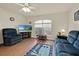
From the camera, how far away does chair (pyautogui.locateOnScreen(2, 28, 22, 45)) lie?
2.66m

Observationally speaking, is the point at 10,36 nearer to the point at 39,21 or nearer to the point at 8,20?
the point at 8,20

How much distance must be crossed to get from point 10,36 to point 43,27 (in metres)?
0.96

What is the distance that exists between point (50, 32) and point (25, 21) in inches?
32.6

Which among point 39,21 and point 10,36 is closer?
point 10,36

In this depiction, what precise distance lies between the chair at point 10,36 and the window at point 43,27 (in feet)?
1.86

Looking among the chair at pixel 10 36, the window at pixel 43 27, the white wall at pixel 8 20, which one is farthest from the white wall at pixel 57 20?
the chair at pixel 10 36

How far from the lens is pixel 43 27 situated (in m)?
2.87

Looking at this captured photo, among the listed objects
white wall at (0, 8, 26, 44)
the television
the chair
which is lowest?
the chair

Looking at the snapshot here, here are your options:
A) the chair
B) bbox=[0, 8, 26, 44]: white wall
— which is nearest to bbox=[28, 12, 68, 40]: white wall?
bbox=[0, 8, 26, 44]: white wall

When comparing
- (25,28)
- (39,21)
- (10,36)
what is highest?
(39,21)

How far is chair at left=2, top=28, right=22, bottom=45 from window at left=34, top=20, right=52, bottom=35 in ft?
1.86

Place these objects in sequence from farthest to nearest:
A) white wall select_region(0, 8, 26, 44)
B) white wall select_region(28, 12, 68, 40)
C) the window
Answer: the window < white wall select_region(28, 12, 68, 40) < white wall select_region(0, 8, 26, 44)

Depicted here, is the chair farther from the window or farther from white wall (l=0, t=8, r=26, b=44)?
the window

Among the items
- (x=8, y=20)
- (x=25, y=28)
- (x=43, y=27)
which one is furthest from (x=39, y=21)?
(x=8, y=20)
